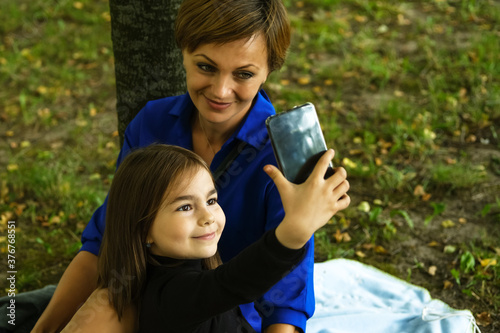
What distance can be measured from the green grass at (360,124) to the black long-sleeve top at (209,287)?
174 centimetres

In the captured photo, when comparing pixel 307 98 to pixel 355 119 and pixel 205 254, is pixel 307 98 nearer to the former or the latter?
pixel 355 119

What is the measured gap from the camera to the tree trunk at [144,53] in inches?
126

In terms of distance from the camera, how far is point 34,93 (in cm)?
584

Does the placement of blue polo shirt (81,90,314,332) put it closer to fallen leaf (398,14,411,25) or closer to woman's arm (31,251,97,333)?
woman's arm (31,251,97,333)

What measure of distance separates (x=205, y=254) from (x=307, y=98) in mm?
3599

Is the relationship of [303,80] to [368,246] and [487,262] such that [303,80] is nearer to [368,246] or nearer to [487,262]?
[368,246]

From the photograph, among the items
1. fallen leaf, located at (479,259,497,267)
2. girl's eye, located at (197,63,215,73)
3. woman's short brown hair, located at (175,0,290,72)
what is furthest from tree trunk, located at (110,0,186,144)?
fallen leaf, located at (479,259,497,267)

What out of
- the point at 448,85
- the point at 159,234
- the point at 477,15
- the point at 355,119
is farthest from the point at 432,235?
the point at 477,15

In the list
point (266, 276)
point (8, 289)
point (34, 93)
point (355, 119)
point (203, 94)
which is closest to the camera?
point (266, 276)

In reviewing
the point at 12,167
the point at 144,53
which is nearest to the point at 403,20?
the point at 144,53

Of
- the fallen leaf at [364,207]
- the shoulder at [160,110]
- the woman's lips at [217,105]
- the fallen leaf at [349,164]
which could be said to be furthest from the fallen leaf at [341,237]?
the woman's lips at [217,105]

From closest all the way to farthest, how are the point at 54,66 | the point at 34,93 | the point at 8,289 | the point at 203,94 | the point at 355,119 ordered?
1. the point at 203,94
2. the point at 8,289
3. the point at 355,119
4. the point at 34,93
5. the point at 54,66

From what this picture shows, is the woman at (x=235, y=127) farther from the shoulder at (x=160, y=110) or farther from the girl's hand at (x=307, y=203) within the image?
the girl's hand at (x=307, y=203)

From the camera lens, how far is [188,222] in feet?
6.86
